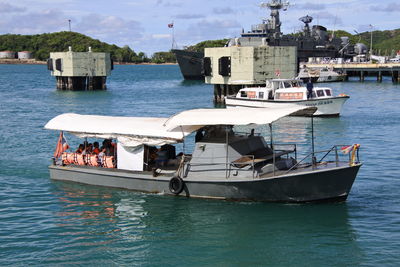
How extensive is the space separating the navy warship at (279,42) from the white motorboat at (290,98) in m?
59.3

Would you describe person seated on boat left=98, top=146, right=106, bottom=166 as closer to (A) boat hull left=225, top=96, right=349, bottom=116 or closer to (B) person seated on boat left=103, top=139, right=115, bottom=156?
(B) person seated on boat left=103, top=139, right=115, bottom=156

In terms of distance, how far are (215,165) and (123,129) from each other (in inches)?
184

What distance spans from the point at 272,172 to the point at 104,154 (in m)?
8.02

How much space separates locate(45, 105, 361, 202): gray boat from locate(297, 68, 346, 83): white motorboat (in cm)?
8302

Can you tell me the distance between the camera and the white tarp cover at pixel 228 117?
69.2 ft

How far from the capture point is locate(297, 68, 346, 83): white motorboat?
345ft

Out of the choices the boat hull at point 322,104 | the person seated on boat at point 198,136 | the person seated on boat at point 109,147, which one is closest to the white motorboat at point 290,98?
the boat hull at point 322,104

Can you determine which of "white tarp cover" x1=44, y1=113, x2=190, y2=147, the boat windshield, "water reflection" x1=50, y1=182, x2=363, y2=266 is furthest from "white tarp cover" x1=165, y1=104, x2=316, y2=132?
the boat windshield

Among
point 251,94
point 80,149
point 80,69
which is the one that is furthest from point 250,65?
point 80,149

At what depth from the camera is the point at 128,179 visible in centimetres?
2416

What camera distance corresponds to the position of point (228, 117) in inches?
854

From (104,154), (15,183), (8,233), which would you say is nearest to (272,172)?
(104,154)

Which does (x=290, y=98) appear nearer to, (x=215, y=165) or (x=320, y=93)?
(x=320, y=93)

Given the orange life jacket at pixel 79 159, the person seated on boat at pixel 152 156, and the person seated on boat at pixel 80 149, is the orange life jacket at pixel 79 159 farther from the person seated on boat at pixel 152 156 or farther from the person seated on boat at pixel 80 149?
the person seated on boat at pixel 152 156
